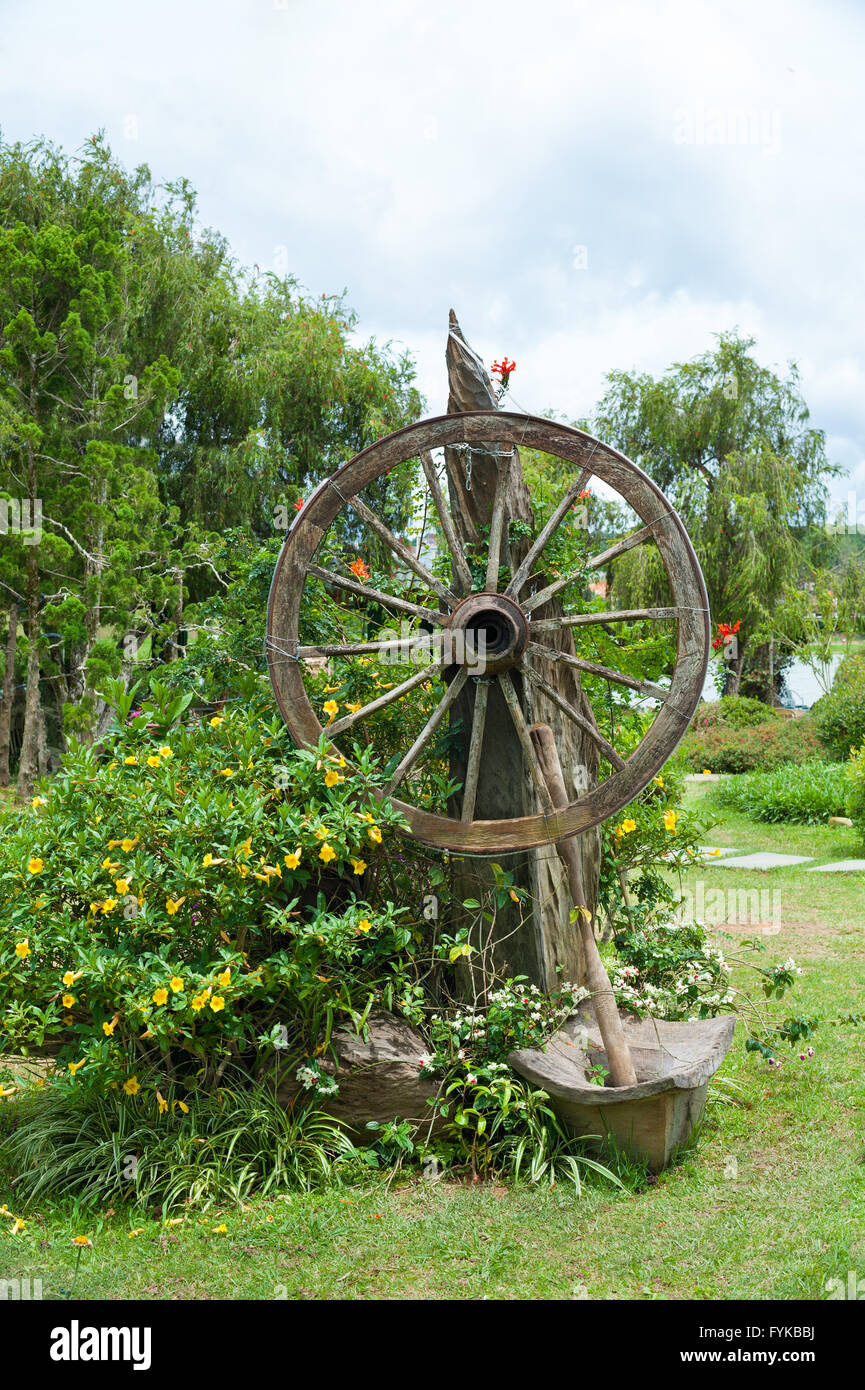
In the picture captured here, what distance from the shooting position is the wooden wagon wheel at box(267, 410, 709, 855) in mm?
3617

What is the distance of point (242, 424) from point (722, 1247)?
14.7 meters

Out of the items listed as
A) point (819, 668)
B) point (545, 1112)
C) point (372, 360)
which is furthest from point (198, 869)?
point (819, 668)

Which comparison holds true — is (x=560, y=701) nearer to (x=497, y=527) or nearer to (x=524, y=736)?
(x=524, y=736)

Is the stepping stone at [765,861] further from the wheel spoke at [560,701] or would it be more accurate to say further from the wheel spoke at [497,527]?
the wheel spoke at [497,527]

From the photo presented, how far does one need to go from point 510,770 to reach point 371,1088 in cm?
121

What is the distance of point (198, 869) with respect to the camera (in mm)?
3441

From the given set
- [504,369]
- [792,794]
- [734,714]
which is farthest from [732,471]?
[504,369]

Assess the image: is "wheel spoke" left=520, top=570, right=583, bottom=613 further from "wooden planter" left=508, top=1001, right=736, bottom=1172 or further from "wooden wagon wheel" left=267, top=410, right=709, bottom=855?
"wooden planter" left=508, top=1001, right=736, bottom=1172

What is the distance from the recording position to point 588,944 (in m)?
3.81

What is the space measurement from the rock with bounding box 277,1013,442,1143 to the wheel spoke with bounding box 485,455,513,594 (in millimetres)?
1664

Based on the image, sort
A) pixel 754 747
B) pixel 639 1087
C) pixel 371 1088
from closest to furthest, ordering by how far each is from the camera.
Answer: pixel 639 1087 → pixel 371 1088 → pixel 754 747

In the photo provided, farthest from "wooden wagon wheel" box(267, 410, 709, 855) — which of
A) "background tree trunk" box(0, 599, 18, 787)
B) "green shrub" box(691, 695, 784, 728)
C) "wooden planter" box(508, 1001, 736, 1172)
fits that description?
"green shrub" box(691, 695, 784, 728)

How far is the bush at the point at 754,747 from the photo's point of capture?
45.0 feet
